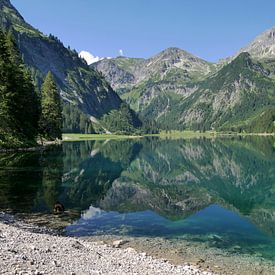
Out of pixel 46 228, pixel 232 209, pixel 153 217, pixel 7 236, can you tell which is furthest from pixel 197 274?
pixel 232 209

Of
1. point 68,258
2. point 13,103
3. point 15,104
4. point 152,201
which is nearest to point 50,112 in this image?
point 15,104

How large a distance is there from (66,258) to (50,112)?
114074 millimetres

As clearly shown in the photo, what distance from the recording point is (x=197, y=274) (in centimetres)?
1997

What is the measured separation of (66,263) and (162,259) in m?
7.31

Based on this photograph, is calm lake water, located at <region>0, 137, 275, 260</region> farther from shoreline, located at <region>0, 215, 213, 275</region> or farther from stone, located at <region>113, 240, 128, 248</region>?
shoreline, located at <region>0, 215, 213, 275</region>

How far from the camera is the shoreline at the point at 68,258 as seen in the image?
1656 centimetres

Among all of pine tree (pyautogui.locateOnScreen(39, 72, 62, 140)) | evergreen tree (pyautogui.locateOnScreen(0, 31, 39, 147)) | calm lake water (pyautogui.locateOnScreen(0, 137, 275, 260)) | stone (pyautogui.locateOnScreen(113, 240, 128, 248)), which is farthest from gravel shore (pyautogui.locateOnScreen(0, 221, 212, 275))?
pine tree (pyautogui.locateOnScreen(39, 72, 62, 140))

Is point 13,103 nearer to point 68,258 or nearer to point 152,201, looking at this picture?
point 152,201

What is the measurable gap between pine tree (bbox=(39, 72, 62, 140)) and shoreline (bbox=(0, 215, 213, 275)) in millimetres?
103716

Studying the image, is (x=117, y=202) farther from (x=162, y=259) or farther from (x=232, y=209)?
(x=162, y=259)

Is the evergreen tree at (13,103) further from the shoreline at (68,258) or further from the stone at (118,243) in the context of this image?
the shoreline at (68,258)

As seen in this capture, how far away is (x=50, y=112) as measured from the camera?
12925cm

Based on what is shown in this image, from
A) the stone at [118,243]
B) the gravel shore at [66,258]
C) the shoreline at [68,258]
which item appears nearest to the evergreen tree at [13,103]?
the stone at [118,243]

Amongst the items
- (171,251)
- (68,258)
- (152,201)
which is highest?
(68,258)
